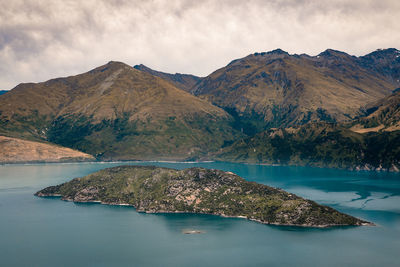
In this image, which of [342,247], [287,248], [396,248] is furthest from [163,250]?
[396,248]

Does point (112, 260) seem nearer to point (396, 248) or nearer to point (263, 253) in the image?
point (263, 253)

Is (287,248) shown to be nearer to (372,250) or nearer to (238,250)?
(238,250)

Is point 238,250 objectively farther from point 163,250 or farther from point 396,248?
point 396,248

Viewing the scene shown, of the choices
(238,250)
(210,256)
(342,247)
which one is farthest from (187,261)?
(342,247)

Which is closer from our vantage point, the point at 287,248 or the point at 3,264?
the point at 3,264

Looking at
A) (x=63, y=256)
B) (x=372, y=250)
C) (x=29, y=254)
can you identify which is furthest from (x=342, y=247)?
(x=29, y=254)

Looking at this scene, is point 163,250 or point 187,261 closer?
point 187,261

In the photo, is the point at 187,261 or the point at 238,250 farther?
the point at 238,250
